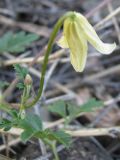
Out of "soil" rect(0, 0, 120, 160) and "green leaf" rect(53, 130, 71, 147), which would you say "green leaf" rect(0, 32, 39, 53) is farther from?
"green leaf" rect(53, 130, 71, 147)

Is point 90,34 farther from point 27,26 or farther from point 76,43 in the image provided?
point 27,26

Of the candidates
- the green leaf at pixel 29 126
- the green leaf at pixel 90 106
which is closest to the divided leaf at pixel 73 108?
the green leaf at pixel 90 106

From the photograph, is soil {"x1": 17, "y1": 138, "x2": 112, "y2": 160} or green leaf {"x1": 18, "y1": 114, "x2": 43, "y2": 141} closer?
green leaf {"x1": 18, "y1": 114, "x2": 43, "y2": 141}

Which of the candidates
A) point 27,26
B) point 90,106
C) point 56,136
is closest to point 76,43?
point 56,136

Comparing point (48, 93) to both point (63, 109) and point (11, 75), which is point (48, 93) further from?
point (63, 109)

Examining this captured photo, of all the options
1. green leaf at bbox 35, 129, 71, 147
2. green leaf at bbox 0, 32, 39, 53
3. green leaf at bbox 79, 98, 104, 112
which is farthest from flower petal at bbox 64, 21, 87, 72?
green leaf at bbox 0, 32, 39, 53

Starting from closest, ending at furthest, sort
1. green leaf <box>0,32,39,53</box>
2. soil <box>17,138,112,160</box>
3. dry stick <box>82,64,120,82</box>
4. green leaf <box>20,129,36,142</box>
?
1. green leaf <box>20,129,36,142</box>
2. soil <box>17,138,112,160</box>
3. green leaf <box>0,32,39,53</box>
4. dry stick <box>82,64,120,82</box>

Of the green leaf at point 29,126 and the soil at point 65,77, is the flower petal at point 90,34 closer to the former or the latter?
the green leaf at point 29,126
